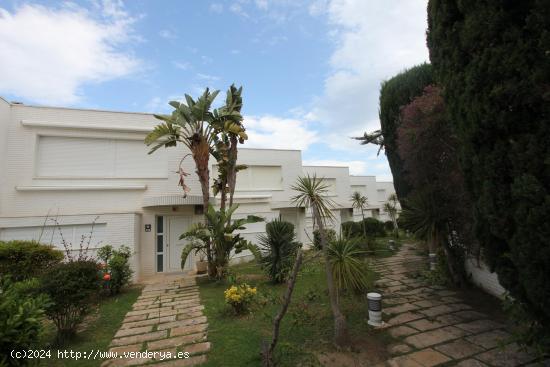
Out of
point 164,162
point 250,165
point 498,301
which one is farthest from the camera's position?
point 250,165

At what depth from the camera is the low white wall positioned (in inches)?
234

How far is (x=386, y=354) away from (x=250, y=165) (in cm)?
1280

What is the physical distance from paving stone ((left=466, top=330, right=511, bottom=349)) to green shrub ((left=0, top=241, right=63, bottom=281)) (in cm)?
973

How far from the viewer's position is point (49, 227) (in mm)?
9391

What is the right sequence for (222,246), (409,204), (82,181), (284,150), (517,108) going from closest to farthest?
(517,108) < (409,204) < (222,246) < (82,181) < (284,150)

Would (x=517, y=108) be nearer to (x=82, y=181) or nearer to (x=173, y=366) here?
(x=173, y=366)

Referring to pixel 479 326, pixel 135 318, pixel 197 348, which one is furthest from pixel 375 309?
pixel 135 318

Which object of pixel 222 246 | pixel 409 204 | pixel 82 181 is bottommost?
pixel 222 246

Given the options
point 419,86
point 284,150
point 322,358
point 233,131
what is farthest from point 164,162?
point 419,86

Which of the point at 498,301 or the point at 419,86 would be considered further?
the point at 419,86

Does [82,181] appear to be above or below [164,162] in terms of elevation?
below

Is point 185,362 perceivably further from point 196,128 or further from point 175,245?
point 175,245

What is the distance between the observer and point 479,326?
4730mm

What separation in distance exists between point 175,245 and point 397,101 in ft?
39.0
